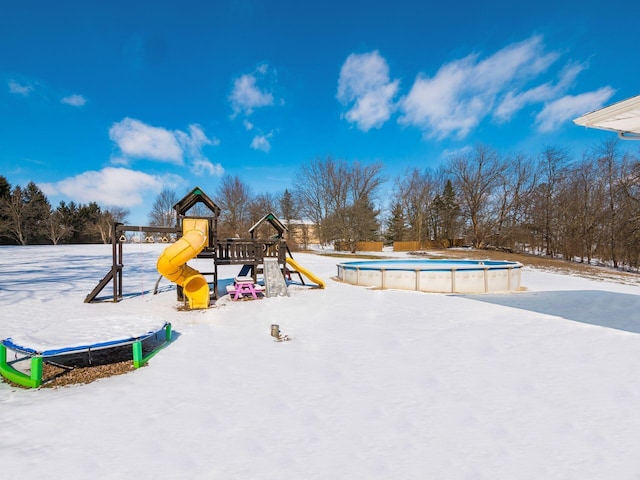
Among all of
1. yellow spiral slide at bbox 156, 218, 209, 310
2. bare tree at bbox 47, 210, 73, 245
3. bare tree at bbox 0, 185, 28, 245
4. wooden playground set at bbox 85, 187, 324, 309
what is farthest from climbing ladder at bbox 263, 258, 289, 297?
bare tree at bbox 47, 210, 73, 245

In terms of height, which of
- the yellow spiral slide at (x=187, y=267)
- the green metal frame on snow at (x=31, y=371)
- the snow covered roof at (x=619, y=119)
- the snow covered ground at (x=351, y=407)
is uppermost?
the snow covered roof at (x=619, y=119)

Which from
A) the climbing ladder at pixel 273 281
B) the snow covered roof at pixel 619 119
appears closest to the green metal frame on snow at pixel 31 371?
the climbing ladder at pixel 273 281

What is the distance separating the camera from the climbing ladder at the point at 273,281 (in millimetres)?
10469

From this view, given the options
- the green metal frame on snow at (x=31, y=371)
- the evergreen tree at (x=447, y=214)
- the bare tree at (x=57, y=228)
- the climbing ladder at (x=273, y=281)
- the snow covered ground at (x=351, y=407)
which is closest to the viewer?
the snow covered ground at (x=351, y=407)

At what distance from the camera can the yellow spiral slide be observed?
8086 millimetres

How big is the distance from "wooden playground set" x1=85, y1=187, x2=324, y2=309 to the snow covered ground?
2.00 m

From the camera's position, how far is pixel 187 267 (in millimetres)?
8766

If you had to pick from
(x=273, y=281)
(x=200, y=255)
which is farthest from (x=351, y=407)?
(x=200, y=255)

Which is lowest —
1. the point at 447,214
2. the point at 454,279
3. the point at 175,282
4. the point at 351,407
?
the point at 351,407

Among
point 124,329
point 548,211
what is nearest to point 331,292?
point 124,329

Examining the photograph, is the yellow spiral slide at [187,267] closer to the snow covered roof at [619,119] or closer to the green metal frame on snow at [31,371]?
the green metal frame on snow at [31,371]

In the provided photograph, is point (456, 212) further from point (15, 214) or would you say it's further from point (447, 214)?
point (15, 214)

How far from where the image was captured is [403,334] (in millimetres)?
6230

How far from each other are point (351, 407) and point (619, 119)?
6.96 m
